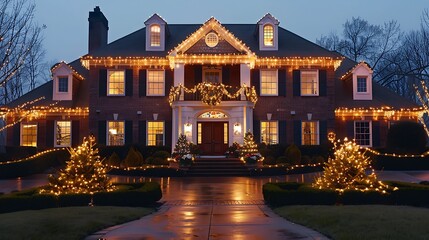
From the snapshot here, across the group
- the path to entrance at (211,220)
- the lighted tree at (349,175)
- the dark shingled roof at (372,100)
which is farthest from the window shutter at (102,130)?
the lighted tree at (349,175)

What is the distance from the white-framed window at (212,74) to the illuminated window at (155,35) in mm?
3489

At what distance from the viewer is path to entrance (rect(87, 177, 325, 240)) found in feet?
32.4

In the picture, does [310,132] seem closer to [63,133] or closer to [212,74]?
[212,74]

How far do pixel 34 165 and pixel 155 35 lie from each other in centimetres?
1075

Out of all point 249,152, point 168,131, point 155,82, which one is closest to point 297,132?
point 249,152

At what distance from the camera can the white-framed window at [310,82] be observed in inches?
1197

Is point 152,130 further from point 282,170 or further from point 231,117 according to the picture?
point 282,170

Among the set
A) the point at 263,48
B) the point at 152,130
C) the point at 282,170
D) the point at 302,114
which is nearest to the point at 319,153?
the point at 302,114

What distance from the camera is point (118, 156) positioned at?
2775 centimetres

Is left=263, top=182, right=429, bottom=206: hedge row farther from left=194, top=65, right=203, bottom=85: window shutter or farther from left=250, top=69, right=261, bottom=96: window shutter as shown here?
left=194, top=65, right=203, bottom=85: window shutter

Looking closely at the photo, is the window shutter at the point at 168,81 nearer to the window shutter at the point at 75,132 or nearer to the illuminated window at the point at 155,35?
the illuminated window at the point at 155,35

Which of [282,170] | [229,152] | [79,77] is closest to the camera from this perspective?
[282,170]

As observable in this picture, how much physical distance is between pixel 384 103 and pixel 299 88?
5.75 m

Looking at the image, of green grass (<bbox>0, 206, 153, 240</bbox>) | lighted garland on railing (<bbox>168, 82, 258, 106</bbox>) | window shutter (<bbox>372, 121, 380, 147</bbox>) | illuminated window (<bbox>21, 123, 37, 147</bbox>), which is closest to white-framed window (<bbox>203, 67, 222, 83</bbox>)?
Answer: lighted garland on railing (<bbox>168, 82, 258, 106</bbox>)
